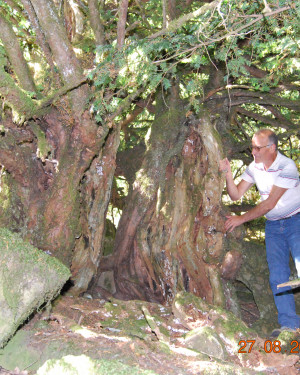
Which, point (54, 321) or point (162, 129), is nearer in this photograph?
point (54, 321)

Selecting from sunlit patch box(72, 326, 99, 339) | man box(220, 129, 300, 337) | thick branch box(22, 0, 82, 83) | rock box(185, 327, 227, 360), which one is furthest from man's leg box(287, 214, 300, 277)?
thick branch box(22, 0, 82, 83)

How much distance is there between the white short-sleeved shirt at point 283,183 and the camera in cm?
427

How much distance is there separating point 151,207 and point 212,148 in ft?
3.99

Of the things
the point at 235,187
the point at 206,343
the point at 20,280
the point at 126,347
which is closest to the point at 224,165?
the point at 235,187

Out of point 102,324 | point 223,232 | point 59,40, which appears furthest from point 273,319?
point 59,40

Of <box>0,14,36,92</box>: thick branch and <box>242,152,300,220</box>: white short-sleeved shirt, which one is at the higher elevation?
<box>0,14,36,92</box>: thick branch

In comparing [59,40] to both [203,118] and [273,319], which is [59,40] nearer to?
→ [203,118]

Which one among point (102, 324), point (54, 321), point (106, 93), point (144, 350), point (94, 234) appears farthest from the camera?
point (94, 234)

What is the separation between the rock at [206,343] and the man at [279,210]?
4.51 ft

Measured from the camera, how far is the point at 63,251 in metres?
3.92

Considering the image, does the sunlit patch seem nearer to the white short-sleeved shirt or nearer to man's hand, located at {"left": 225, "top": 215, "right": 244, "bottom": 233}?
the white short-sleeved shirt

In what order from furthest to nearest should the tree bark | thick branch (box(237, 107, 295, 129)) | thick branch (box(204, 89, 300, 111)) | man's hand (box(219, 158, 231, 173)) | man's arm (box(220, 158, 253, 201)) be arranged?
1. thick branch (box(237, 107, 295, 129))
2. thick branch (box(204, 89, 300, 111))
3. man's hand (box(219, 158, 231, 173))
4. man's arm (box(220, 158, 253, 201))
5. the tree bark

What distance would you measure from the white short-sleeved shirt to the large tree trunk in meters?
0.80
